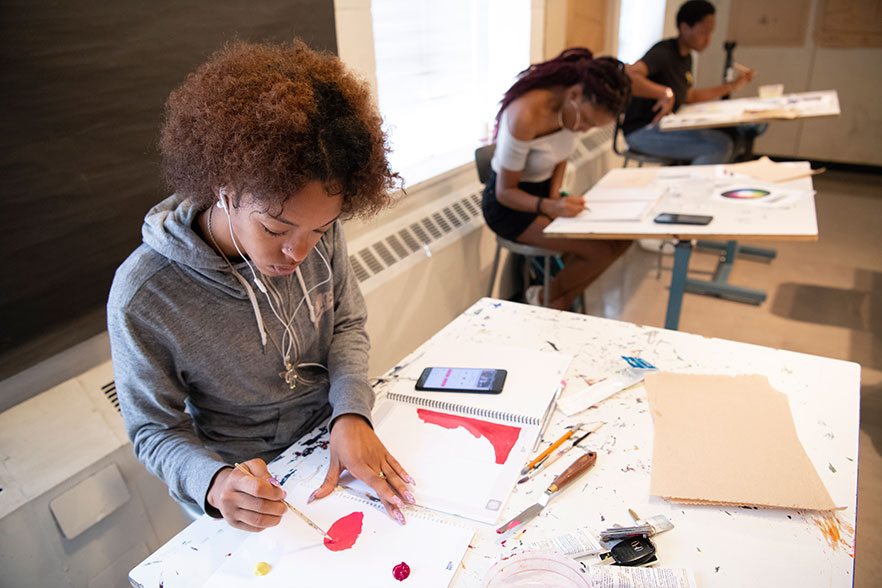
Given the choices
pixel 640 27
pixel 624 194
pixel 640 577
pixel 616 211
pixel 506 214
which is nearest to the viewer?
pixel 640 577

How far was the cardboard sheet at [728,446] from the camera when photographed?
2.64 ft

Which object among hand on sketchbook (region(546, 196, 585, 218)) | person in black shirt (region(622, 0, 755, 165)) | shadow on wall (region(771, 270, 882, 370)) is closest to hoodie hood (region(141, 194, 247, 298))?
hand on sketchbook (region(546, 196, 585, 218))

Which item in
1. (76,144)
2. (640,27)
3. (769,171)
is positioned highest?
(640,27)

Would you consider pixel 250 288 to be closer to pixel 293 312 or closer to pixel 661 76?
pixel 293 312

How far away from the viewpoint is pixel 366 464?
34.6 inches

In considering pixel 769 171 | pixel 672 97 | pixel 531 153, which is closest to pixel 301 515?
pixel 531 153

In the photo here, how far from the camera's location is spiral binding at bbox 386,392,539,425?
0.99 m

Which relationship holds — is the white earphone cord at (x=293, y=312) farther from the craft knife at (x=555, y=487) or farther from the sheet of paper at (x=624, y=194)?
the sheet of paper at (x=624, y=194)

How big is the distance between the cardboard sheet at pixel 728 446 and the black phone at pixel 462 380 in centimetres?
28

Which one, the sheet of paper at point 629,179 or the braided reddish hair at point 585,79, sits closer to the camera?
the braided reddish hair at point 585,79

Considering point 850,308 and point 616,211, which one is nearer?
point 616,211

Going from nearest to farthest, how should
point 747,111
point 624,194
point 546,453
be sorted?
point 546,453 → point 624,194 → point 747,111

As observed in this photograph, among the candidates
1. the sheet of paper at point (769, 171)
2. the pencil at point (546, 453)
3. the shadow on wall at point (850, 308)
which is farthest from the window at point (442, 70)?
the shadow on wall at point (850, 308)

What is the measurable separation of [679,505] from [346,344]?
2.19 ft
